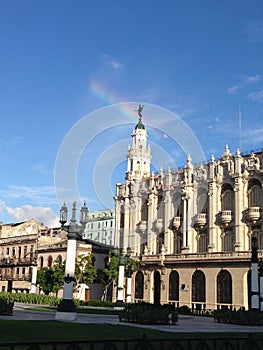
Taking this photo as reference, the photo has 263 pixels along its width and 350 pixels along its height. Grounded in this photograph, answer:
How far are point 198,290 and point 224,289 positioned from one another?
4.57 m

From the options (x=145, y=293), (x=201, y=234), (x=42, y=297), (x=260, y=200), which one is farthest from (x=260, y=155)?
(x=42, y=297)

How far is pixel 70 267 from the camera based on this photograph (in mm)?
32656

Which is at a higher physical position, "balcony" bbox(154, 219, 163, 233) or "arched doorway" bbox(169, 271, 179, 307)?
"balcony" bbox(154, 219, 163, 233)

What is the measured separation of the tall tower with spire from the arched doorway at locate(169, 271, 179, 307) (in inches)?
810

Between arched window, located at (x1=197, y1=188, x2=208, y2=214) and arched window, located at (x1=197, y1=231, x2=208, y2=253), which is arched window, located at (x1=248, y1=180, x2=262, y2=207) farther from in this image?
arched window, located at (x1=197, y1=231, x2=208, y2=253)

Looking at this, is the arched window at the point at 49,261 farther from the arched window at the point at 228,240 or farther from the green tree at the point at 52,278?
the arched window at the point at 228,240

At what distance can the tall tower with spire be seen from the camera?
84.4m

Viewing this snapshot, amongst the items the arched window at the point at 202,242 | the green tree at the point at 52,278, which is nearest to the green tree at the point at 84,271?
the green tree at the point at 52,278

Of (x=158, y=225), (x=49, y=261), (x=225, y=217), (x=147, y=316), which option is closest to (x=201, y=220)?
(x=225, y=217)

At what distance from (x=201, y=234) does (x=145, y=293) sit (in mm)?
12778

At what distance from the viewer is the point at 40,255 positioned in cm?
8519

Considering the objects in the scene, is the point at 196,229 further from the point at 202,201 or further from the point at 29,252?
the point at 29,252

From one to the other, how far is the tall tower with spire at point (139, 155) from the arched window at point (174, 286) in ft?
67.3

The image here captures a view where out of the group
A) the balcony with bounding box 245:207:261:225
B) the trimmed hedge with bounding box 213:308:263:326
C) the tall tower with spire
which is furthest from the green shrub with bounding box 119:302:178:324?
the tall tower with spire
